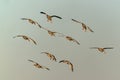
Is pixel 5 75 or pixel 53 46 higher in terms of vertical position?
pixel 53 46

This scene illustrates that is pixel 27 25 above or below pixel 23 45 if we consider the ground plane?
above

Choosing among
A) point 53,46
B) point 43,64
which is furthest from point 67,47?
point 43,64

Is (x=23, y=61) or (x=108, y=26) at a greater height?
(x=108, y=26)

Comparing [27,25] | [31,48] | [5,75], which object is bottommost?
[5,75]

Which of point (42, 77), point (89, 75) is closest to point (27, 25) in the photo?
point (42, 77)

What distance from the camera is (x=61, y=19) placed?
1421 mm

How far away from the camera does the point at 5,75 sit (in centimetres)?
143

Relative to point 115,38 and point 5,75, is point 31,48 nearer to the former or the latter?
point 5,75

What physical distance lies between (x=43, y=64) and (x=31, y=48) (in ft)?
0.45

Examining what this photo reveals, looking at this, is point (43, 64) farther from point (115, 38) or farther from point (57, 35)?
point (115, 38)

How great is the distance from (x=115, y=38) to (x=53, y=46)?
0.41 metres

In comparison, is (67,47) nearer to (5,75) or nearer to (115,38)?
(115,38)

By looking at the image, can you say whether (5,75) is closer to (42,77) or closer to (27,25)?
(42,77)

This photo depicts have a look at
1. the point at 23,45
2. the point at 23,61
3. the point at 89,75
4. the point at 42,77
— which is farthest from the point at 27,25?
the point at 89,75
